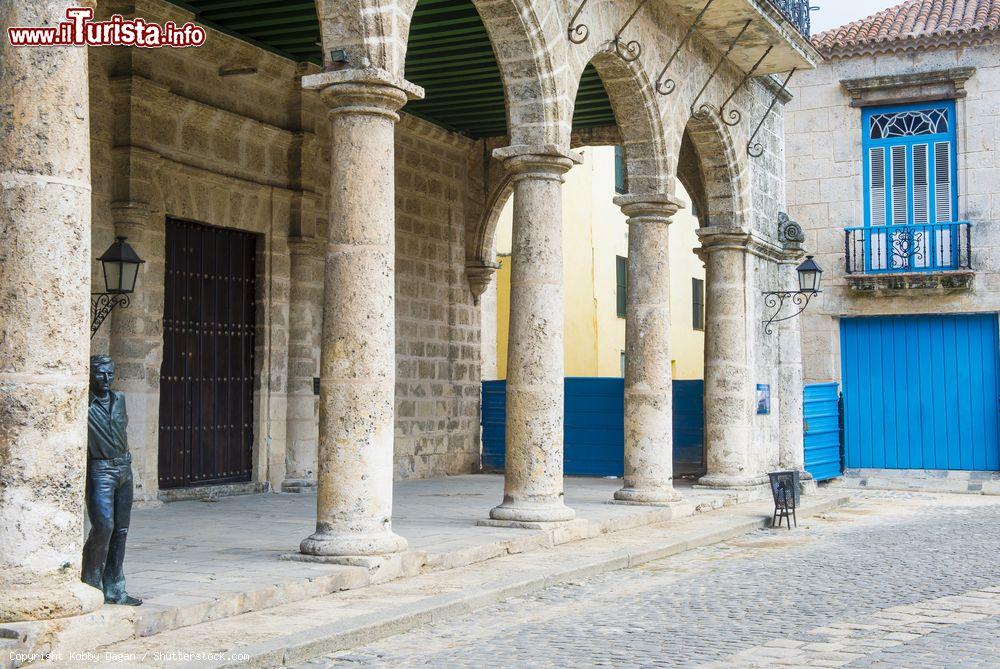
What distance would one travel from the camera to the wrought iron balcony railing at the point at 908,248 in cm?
1722

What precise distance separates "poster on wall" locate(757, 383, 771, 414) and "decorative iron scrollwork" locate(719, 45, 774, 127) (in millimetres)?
3139

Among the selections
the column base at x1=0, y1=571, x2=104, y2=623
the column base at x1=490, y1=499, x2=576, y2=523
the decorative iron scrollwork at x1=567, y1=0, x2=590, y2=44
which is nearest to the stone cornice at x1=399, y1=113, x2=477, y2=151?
the decorative iron scrollwork at x1=567, y1=0, x2=590, y2=44

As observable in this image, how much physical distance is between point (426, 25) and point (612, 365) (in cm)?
1437

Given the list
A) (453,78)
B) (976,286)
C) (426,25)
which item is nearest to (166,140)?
(426,25)

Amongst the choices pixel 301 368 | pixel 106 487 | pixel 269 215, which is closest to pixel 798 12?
pixel 269 215

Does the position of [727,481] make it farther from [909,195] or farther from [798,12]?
[909,195]

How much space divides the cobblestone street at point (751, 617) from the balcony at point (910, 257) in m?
7.79

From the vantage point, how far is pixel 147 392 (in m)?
10.7

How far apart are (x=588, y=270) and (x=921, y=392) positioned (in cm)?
818

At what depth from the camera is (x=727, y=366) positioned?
13.4m

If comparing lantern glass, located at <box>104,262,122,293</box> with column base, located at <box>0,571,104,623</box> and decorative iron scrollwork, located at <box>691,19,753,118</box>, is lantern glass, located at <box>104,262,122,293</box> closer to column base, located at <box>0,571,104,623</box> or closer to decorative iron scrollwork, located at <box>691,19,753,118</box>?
column base, located at <box>0,571,104,623</box>

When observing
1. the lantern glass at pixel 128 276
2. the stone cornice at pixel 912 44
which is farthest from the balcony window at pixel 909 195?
the lantern glass at pixel 128 276

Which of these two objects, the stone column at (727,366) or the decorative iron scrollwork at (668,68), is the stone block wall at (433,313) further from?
the decorative iron scrollwork at (668,68)

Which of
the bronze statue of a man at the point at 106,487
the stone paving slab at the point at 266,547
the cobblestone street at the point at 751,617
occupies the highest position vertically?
the bronze statue of a man at the point at 106,487
